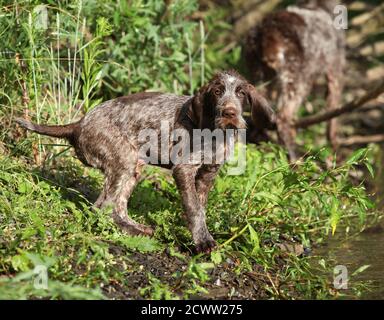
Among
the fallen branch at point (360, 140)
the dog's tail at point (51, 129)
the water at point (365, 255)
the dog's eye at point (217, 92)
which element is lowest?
the water at point (365, 255)

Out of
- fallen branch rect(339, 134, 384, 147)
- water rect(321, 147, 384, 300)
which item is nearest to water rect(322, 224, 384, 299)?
water rect(321, 147, 384, 300)

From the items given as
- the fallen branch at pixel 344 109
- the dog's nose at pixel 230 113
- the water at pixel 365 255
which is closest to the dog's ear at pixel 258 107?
the dog's nose at pixel 230 113

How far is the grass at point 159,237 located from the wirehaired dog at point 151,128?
280mm

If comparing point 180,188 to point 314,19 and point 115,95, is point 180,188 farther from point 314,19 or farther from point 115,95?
point 314,19

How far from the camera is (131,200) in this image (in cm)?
673

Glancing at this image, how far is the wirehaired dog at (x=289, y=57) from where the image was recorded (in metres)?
9.40

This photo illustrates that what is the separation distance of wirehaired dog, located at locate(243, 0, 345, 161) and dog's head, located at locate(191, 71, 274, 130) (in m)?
3.11

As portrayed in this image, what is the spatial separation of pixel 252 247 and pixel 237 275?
1.51ft

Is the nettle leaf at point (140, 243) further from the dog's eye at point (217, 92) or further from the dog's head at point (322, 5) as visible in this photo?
the dog's head at point (322, 5)

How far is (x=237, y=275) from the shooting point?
5277mm

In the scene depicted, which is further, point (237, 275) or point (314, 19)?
point (314, 19)

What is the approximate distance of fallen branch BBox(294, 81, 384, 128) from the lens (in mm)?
8397

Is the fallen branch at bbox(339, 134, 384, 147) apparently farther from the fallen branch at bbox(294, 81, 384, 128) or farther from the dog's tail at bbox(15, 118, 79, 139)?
the dog's tail at bbox(15, 118, 79, 139)
